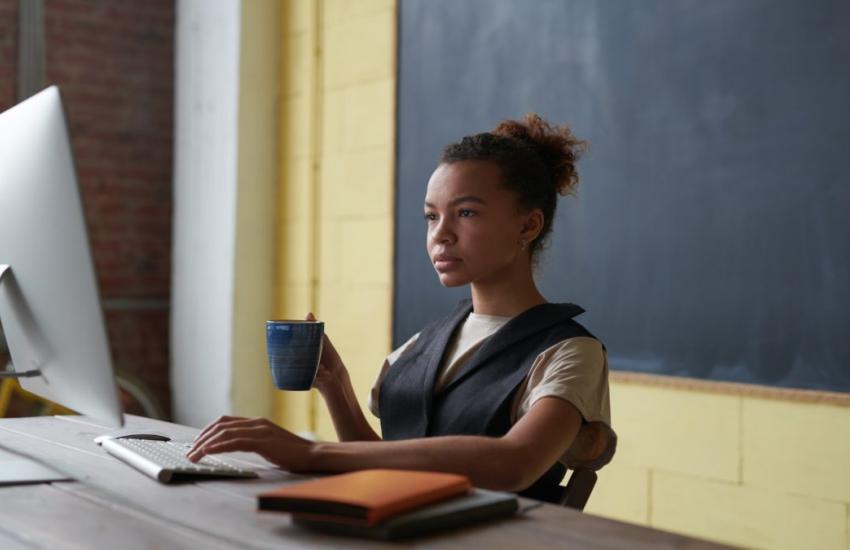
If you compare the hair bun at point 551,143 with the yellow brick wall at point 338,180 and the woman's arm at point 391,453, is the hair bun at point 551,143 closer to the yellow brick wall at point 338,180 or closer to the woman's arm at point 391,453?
the woman's arm at point 391,453

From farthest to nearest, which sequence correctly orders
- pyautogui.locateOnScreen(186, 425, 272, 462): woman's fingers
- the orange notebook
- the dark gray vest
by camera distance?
the dark gray vest, pyautogui.locateOnScreen(186, 425, 272, 462): woman's fingers, the orange notebook

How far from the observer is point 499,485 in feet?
4.55

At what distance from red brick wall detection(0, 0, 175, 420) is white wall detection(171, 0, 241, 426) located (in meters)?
0.12

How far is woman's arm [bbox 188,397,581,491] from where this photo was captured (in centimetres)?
134

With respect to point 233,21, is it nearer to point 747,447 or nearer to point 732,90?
point 732,90

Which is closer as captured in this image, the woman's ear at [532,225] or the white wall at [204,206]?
the woman's ear at [532,225]

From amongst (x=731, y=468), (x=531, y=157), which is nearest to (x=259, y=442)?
(x=531, y=157)

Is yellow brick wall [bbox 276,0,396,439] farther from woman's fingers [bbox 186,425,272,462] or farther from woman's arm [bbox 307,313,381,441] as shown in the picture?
woman's fingers [bbox 186,425,272,462]

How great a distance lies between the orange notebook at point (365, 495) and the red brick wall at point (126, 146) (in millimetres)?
3764

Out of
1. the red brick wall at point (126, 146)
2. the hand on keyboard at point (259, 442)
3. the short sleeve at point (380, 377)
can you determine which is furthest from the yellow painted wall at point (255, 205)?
the hand on keyboard at point (259, 442)

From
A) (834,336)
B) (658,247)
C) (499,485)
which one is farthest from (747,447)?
(499,485)

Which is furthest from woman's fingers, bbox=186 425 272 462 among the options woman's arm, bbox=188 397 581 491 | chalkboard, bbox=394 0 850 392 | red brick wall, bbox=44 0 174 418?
red brick wall, bbox=44 0 174 418

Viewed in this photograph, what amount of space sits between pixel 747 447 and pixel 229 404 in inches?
95.7

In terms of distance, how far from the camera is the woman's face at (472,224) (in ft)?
5.84
